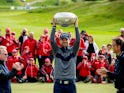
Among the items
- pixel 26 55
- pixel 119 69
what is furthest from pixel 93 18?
pixel 119 69

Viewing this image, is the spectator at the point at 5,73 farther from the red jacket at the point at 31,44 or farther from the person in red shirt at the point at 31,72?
the red jacket at the point at 31,44

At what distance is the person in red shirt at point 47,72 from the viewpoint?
61.8ft

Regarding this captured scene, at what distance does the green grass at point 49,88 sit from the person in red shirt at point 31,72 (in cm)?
79

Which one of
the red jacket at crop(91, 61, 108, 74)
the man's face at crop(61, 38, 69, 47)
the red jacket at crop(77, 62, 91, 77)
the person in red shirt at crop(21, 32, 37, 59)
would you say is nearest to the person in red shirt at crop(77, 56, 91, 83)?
the red jacket at crop(77, 62, 91, 77)

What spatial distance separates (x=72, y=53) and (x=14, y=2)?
187841mm

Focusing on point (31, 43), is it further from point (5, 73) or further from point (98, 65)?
point (5, 73)

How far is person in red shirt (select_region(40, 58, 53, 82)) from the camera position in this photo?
18.8 metres

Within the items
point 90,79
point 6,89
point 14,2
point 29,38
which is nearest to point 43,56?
point 29,38

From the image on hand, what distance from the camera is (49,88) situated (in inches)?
672

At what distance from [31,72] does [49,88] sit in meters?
2.23

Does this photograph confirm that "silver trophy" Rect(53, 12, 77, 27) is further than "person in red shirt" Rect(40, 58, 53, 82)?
No

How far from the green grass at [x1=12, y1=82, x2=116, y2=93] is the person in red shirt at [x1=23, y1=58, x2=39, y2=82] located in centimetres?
79

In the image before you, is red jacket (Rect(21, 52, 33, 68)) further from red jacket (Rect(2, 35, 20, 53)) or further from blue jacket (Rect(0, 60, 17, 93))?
blue jacket (Rect(0, 60, 17, 93))

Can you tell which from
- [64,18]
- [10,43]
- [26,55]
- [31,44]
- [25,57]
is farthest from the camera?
[10,43]
